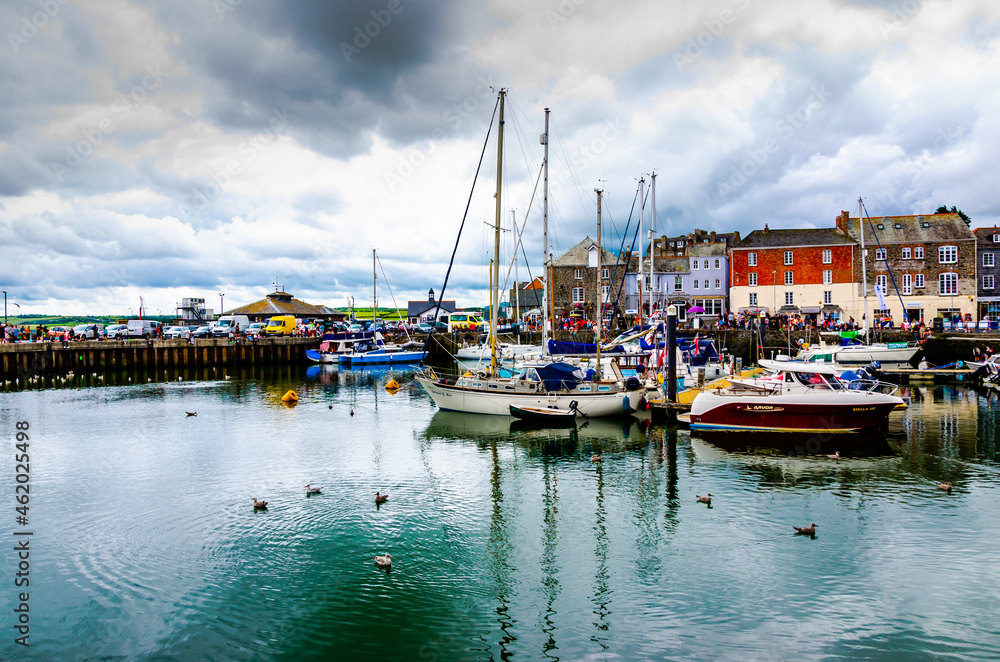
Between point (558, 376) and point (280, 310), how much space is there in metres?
83.0

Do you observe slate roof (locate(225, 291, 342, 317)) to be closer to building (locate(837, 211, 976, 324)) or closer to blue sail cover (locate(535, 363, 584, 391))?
blue sail cover (locate(535, 363, 584, 391))

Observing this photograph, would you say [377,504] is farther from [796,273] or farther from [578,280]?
[796,273]

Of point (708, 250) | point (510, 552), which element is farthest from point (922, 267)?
point (510, 552)

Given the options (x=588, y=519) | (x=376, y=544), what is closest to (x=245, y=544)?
(x=376, y=544)

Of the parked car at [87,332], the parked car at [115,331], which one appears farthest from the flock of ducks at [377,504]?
the parked car at [115,331]

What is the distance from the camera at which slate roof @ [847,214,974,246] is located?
2409 inches

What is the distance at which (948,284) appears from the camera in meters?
60.6

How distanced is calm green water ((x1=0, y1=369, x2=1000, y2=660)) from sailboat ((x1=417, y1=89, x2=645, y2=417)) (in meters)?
3.49

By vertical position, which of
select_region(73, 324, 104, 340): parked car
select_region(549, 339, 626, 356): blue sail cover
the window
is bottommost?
select_region(549, 339, 626, 356): blue sail cover

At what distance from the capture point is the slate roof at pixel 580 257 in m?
76.2

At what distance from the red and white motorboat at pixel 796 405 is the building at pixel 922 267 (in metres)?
45.4

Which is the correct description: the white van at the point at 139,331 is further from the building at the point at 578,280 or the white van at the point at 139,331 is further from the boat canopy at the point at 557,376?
the boat canopy at the point at 557,376

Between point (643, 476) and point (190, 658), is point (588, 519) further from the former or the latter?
point (190, 658)

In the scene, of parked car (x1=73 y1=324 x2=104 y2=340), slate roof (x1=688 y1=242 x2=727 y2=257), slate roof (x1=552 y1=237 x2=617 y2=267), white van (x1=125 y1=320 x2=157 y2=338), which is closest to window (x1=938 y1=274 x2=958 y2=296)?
slate roof (x1=688 y1=242 x2=727 y2=257)
